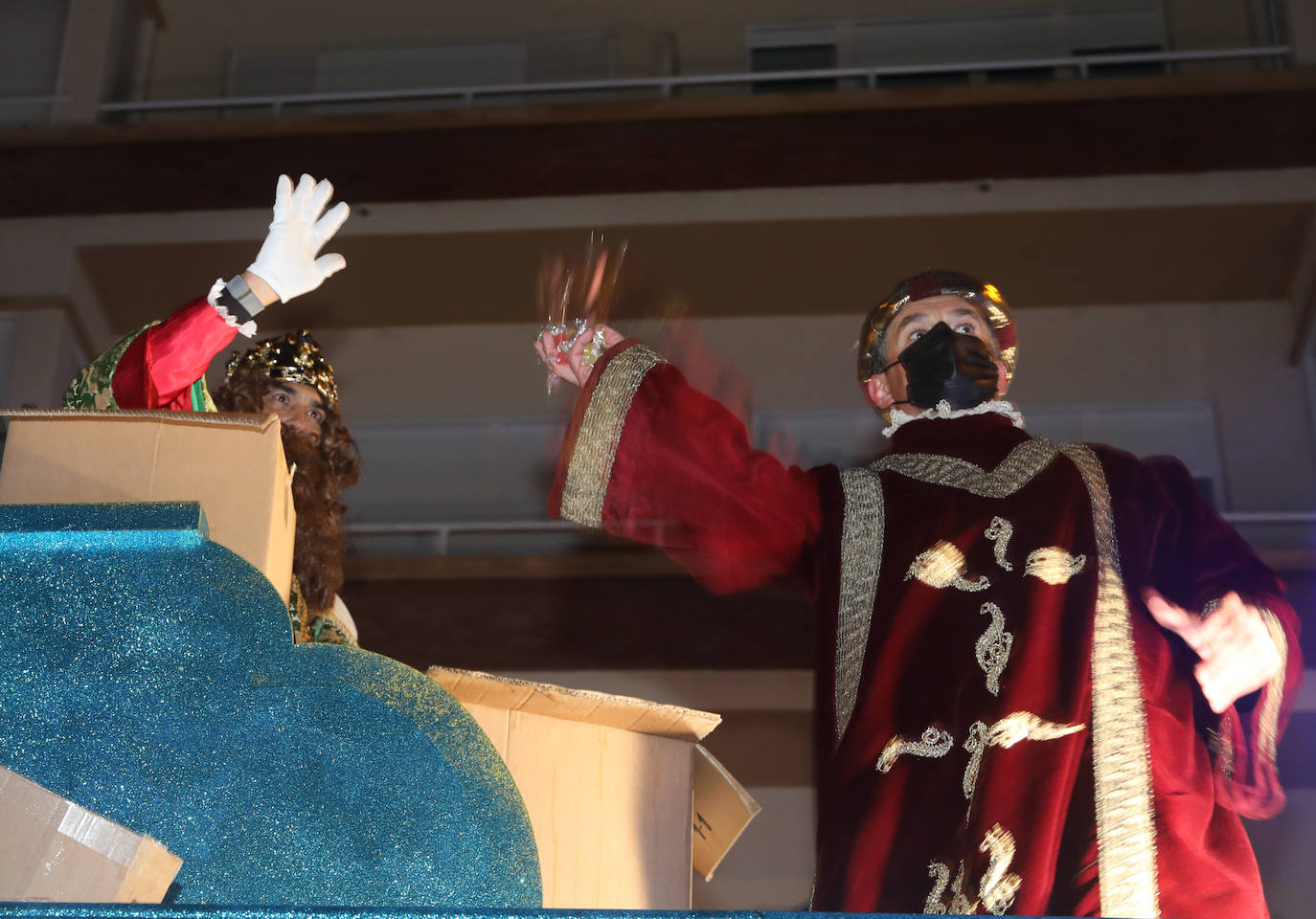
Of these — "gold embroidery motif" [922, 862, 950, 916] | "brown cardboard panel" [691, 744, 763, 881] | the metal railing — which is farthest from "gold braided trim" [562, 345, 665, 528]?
the metal railing

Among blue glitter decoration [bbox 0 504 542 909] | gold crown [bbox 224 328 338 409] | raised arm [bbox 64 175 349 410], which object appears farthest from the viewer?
gold crown [bbox 224 328 338 409]

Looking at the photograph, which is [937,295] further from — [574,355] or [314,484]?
[314,484]

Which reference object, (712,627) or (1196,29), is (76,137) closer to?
(712,627)

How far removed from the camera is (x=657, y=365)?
1.75m

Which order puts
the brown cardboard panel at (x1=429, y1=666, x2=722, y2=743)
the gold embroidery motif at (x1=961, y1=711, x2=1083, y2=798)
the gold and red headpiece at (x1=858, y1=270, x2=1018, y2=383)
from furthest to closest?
the gold and red headpiece at (x1=858, y1=270, x2=1018, y2=383) < the brown cardboard panel at (x1=429, y1=666, x2=722, y2=743) < the gold embroidery motif at (x1=961, y1=711, x2=1083, y2=798)

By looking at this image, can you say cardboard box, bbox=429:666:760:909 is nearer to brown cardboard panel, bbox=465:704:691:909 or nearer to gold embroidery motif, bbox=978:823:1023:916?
brown cardboard panel, bbox=465:704:691:909

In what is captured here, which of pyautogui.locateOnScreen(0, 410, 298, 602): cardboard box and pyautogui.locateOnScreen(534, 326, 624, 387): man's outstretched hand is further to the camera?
pyautogui.locateOnScreen(534, 326, 624, 387): man's outstretched hand

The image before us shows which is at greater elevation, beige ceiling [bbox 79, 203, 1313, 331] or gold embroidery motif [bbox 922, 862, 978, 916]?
beige ceiling [bbox 79, 203, 1313, 331]

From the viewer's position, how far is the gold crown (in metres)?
2.61

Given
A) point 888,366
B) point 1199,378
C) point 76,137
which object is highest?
point 76,137

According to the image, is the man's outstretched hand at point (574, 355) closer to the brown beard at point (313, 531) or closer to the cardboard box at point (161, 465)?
the cardboard box at point (161, 465)

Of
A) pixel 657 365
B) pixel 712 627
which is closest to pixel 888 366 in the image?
pixel 657 365

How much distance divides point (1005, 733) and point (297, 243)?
1.10 m

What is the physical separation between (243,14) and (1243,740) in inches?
249
